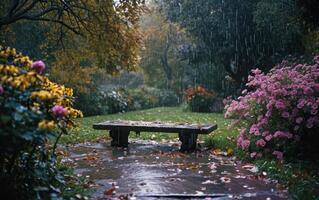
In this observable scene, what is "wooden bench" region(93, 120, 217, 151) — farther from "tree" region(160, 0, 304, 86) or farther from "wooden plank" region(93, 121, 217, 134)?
"tree" region(160, 0, 304, 86)

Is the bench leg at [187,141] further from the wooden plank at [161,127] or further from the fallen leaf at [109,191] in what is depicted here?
the fallen leaf at [109,191]

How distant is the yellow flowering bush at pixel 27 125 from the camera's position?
11.4ft

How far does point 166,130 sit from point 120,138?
1.39 meters

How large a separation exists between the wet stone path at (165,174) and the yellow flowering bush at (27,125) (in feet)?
3.46

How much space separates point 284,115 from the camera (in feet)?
23.5

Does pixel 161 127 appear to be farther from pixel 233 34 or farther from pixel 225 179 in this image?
pixel 233 34

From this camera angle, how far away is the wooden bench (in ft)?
28.4

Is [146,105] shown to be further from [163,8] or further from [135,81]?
[135,81]

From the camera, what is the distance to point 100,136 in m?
11.4

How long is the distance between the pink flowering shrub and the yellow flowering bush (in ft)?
12.9

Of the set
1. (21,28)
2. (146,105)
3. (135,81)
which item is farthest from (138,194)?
(135,81)

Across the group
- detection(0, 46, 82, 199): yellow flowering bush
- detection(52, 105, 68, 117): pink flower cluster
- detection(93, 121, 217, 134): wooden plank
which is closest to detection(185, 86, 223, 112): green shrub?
detection(93, 121, 217, 134): wooden plank

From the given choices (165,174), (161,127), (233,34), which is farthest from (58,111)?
(233,34)

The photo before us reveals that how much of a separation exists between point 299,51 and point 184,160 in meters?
11.8
